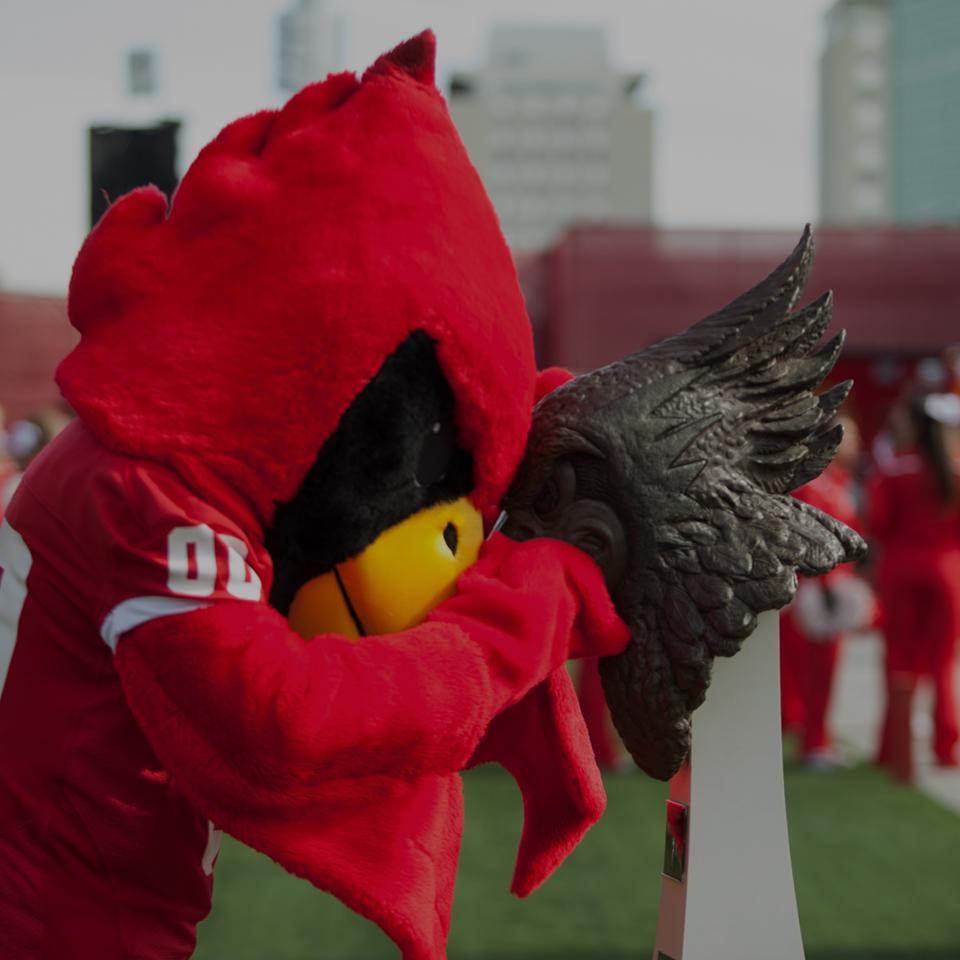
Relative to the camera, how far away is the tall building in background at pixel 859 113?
60.1 metres

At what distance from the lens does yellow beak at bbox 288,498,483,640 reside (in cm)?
114

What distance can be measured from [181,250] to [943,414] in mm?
4300

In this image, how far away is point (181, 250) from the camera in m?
1.11

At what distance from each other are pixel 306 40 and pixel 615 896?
448 cm

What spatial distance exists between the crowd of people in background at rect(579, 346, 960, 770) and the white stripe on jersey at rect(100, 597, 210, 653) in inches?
148

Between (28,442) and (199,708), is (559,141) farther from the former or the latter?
(199,708)

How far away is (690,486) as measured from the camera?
3.84 ft

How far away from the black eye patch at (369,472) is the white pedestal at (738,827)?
373 millimetres

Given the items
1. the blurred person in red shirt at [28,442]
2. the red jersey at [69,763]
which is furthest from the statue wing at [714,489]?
the blurred person in red shirt at [28,442]

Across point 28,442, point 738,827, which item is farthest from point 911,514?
point 738,827

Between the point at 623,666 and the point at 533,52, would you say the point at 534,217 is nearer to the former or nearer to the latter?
the point at 533,52

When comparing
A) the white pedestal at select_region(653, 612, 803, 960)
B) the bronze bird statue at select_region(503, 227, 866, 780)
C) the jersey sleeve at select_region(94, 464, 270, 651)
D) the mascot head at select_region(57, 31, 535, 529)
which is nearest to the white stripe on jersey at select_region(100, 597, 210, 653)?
the jersey sleeve at select_region(94, 464, 270, 651)

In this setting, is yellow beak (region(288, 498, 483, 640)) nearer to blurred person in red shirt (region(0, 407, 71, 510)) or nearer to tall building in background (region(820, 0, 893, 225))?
blurred person in red shirt (region(0, 407, 71, 510))

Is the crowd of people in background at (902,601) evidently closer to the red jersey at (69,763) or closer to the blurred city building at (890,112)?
the red jersey at (69,763)
